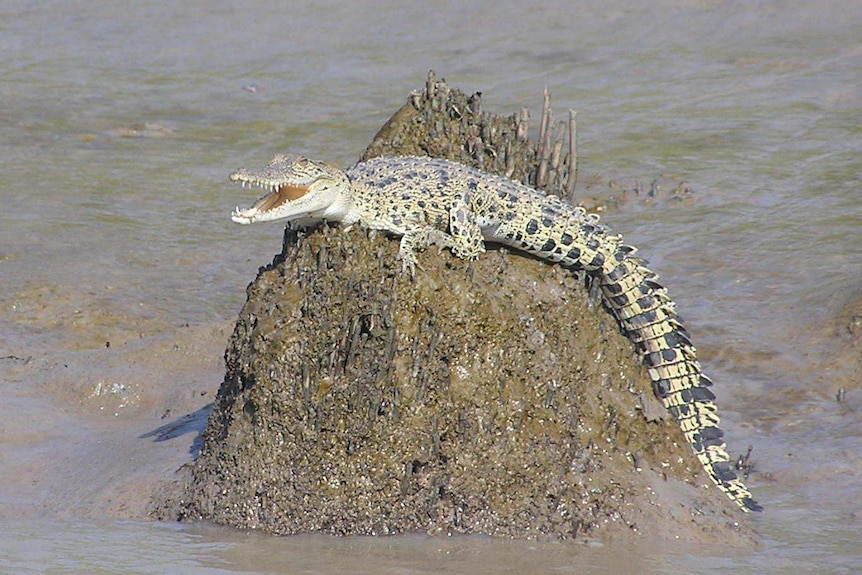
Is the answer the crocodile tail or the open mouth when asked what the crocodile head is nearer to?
the open mouth

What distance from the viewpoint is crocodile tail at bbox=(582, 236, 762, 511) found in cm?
649

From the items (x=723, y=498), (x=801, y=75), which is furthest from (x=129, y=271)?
(x=801, y=75)

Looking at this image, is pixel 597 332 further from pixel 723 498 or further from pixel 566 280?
pixel 723 498

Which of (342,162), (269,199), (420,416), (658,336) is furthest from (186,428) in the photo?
(342,162)

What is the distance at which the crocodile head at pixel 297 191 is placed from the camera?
580cm

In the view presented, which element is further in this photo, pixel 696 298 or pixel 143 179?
pixel 143 179

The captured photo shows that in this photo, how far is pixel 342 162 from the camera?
12969mm

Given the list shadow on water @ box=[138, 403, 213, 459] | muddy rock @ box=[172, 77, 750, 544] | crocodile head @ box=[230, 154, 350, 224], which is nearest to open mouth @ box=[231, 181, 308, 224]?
crocodile head @ box=[230, 154, 350, 224]

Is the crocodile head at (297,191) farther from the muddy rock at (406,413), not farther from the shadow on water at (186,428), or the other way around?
the shadow on water at (186,428)

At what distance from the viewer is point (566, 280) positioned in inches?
250

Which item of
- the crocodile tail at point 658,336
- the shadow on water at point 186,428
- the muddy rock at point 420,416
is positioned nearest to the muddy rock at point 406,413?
the muddy rock at point 420,416

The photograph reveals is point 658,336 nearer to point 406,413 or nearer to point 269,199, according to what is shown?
point 406,413

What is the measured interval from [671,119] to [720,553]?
8.40m

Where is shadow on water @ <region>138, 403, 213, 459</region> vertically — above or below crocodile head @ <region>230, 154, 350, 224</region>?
below
